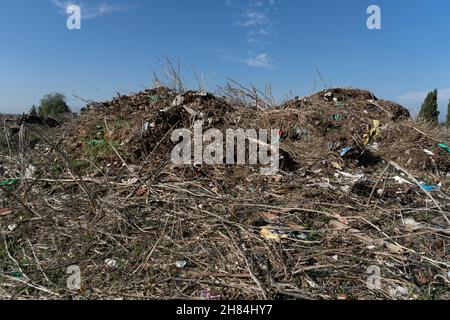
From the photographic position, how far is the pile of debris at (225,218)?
7.31 ft

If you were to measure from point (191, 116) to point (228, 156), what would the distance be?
1.06 m

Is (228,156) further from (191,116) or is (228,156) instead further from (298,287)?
(298,287)

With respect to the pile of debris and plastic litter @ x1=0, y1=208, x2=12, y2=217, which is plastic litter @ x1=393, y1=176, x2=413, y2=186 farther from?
plastic litter @ x1=0, y1=208, x2=12, y2=217

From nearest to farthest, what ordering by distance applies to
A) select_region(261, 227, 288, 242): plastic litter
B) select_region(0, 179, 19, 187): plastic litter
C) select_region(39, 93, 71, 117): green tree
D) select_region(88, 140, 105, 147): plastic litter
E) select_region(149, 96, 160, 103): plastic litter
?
select_region(261, 227, 288, 242): plastic litter < select_region(0, 179, 19, 187): plastic litter < select_region(88, 140, 105, 147): plastic litter < select_region(149, 96, 160, 103): plastic litter < select_region(39, 93, 71, 117): green tree

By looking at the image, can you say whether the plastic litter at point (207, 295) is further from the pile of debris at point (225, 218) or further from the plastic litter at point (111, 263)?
the plastic litter at point (111, 263)

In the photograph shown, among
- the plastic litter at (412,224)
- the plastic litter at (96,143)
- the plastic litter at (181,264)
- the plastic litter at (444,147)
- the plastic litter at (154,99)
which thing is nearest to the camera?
the plastic litter at (181,264)

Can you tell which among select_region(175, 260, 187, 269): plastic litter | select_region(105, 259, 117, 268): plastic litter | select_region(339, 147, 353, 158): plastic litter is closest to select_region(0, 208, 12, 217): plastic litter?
select_region(105, 259, 117, 268): plastic litter

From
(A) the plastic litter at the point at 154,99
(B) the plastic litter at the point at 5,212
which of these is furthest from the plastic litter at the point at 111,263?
(A) the plastic litter at the point at 154,99

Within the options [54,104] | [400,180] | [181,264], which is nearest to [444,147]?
[400,180]

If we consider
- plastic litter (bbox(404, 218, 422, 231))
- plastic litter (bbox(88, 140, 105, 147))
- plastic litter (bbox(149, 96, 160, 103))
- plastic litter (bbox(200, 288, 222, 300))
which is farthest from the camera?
plastic litter (bbox(149, 96, 160, 103))

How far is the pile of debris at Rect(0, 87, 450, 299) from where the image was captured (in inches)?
87.7

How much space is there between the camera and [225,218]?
9.34 ft

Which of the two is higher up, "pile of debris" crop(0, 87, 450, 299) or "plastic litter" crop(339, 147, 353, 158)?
"plastic litter" crop(339, 147, 353, 158)
